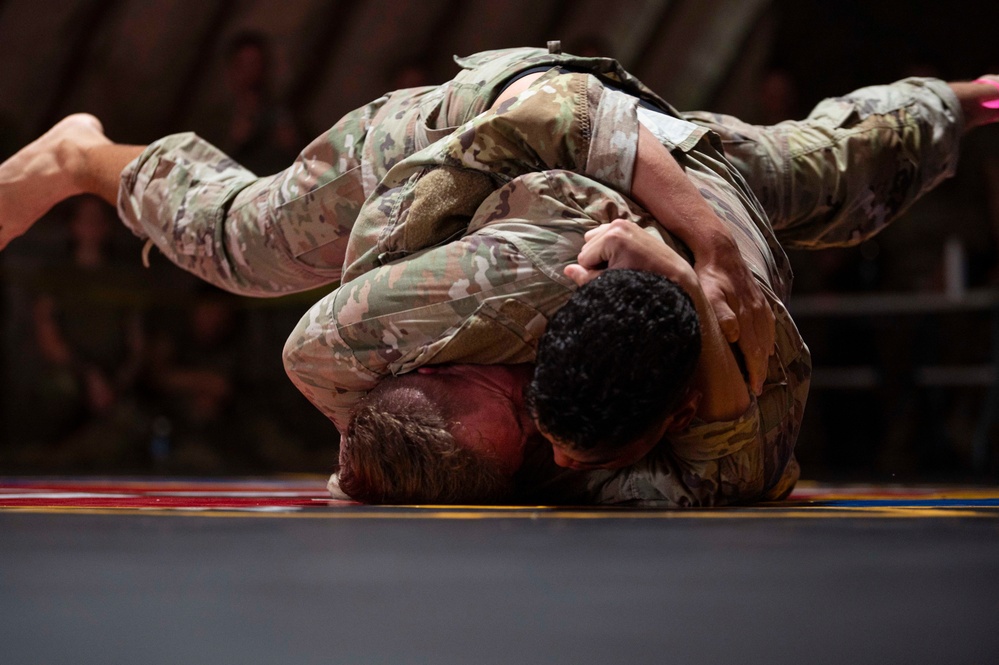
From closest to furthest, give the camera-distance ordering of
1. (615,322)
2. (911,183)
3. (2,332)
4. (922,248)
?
(615,322) < (911,183) < (922,248) < (2,332)

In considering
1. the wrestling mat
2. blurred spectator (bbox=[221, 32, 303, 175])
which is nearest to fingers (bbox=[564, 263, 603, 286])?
the wrestling mat

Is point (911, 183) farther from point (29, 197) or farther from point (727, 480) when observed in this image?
point (29, 197)

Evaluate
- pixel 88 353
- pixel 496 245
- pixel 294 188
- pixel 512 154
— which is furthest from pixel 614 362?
pixel 88 353

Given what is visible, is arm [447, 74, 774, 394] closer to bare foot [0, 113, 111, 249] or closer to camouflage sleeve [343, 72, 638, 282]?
camouflage sleeve [343, 72, 638, 282]

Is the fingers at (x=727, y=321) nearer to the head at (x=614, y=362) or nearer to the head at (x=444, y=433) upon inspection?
the head at (x=614, y=362)

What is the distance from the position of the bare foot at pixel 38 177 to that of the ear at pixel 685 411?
1203mm

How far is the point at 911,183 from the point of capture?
69.6 inches

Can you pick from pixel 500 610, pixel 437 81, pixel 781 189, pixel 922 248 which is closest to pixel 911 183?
pixel 781 189

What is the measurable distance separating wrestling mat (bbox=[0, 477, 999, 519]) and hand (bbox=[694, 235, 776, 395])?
170mm

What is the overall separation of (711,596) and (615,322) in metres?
0.47

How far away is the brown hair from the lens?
119 cm

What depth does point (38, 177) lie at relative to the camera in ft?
6.06

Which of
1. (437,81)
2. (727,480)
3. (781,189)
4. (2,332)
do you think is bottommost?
(2,332)

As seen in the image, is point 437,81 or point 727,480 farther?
point 437,81
